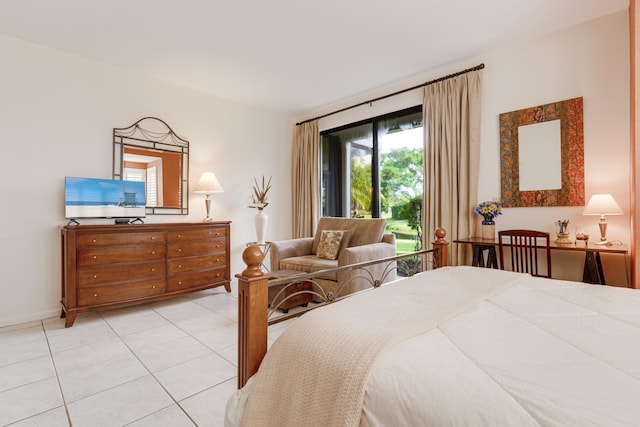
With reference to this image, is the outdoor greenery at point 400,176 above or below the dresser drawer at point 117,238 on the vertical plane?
above

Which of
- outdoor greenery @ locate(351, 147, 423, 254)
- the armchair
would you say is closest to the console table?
the armchair

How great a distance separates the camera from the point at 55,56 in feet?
10.4

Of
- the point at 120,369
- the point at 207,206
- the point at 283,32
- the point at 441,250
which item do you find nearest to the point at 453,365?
the point at 441,250

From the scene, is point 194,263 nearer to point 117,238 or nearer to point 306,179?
point 117,238

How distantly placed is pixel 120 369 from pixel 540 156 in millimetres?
3926

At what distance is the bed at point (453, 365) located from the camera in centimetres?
65

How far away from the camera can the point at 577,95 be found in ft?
9.17

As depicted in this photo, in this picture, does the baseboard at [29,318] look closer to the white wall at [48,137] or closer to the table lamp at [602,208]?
the white wall at [48,137]

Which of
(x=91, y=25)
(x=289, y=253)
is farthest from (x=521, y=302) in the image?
(x=91, y=25)

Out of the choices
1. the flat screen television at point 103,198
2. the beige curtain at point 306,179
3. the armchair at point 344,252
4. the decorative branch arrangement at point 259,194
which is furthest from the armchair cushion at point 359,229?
the flat screen television at point 103,198

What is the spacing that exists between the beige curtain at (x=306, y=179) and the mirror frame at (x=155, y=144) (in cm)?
180

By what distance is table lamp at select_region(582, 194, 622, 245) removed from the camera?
2.43 meters

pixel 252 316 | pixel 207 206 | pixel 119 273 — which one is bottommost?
pixel 119 273

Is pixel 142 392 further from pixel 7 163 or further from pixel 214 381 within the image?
pixel 7 163
